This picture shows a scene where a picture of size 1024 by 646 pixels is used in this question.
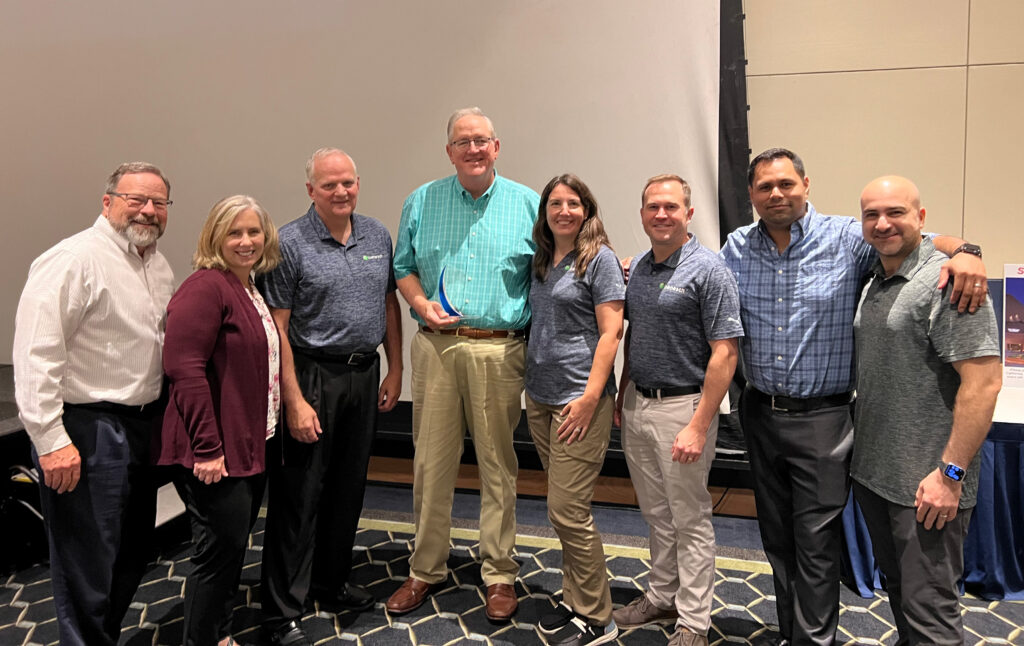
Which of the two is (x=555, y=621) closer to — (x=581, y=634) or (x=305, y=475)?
(x=581, y=634)

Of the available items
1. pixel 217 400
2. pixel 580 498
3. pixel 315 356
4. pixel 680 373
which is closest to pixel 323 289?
pixel 315 356

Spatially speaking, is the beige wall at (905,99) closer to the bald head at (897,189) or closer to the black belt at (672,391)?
the bald head at (897,189)

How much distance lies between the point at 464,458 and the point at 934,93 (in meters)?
3.33

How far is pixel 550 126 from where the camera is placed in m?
3.49

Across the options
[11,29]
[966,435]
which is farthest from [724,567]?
[11,29]

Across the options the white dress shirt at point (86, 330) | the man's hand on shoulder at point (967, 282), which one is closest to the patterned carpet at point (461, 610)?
the white dress shirt at point (86, 330)

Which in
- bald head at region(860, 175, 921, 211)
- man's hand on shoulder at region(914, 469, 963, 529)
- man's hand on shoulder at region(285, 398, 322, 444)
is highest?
bald head at region(860, 175, 921, 211)

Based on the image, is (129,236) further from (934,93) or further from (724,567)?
(934,93)

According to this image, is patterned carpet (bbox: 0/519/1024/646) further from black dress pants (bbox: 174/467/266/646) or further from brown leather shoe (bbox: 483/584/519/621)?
black dress pants (bbox: 174/467/266/646)

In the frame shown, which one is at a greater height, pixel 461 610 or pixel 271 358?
pixel 271 358

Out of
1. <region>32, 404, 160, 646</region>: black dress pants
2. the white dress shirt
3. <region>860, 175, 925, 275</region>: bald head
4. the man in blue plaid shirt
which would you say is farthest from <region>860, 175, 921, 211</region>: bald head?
<region>32, 404, 160, 646</region>: black dress pants

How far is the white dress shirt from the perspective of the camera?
5.83 ft

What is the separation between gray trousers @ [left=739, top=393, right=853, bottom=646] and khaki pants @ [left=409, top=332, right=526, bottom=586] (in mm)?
901

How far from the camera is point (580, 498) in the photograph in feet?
7.20
